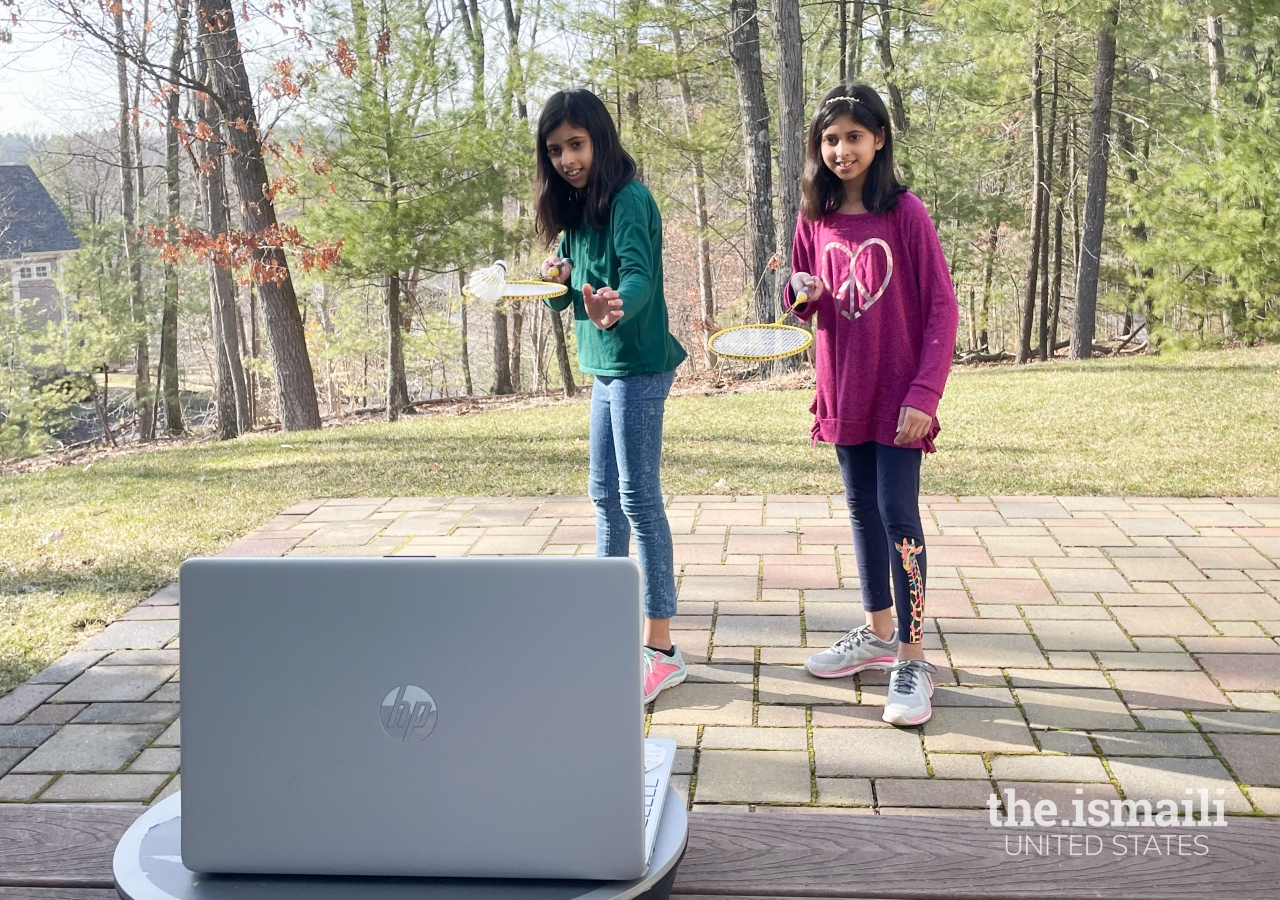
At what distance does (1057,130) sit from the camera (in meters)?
16.3

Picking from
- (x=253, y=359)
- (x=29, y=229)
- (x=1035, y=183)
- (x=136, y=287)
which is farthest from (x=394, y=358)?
(x=29, y=229)

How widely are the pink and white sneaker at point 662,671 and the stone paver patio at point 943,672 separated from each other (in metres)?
0.04

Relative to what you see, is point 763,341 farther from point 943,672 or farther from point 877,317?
point 943,672

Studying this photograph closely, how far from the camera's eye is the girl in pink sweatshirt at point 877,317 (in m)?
2.58

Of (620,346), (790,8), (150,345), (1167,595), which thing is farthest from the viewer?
(150,345)

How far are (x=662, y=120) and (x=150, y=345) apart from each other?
10.4 m

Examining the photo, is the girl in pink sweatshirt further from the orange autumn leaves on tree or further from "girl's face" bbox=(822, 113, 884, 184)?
the orange autumn leaves on tree

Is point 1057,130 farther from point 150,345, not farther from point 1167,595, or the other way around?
point 150,345

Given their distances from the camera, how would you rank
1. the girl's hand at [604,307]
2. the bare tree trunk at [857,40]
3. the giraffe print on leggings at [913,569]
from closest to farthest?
the girl's hand at [604,307] < the giraffe print on leggings at [913,569] < the bare tree trunk at [857,40]

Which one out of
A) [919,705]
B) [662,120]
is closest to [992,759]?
[919,705]

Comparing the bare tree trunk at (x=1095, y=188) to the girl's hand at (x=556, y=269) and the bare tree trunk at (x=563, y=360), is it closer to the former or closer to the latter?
the bare tree trunk at (x=563, y=360)

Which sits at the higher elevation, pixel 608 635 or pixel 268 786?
pixel 608 635

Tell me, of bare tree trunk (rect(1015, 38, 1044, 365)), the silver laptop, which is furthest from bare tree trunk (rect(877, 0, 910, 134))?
the silver laptop

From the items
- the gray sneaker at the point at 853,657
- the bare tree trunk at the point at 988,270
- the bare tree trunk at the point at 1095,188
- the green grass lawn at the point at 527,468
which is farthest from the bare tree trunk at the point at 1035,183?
the gray sneaker at the point at 853,657
